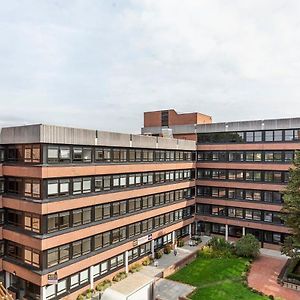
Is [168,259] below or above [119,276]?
below

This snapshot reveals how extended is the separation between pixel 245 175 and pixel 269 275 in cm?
1556

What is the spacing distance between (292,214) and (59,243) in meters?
25.4

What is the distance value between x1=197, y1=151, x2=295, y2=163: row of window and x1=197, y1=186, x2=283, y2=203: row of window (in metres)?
4.60

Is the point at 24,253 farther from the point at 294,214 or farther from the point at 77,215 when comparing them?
the point at 294,214

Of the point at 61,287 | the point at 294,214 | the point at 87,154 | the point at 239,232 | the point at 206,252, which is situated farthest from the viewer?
the point at 239,232

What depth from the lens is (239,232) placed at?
47.5m

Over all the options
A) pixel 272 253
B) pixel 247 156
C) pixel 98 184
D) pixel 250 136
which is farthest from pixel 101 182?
pixel 272 253

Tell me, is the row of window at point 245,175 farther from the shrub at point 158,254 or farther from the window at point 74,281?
the window at point 74,281

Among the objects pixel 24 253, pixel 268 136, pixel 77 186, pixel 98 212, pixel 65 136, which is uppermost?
pixel 268 136

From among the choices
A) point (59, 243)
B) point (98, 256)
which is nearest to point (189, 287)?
point (98, 256)

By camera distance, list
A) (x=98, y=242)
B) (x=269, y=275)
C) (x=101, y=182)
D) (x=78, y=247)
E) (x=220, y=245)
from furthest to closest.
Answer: (x=220, y=245) < (x=269, y=275) < (x=101, y=182) < (x=98, y=242) < (x=78, y=247)

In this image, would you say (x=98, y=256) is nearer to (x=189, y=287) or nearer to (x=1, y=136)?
(x=189, y=287)

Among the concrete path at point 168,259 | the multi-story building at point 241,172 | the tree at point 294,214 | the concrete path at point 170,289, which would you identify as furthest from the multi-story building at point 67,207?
the tree at point 294,214

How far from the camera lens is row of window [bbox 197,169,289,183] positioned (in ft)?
144
